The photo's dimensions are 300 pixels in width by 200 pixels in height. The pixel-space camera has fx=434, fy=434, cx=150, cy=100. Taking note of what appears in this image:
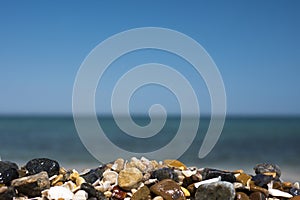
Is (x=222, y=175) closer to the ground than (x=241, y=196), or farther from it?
farther from it

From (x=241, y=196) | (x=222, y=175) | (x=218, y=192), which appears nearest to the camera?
(x=218, y=192)

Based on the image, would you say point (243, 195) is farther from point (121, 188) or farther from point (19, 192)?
point (19, 192)

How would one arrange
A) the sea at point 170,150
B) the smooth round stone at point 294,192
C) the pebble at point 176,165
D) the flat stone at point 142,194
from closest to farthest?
1. the flat stone at point 142,194
2. the smooth round stone at point 294,192
3. the pebble at point 176,165
4. the sea at point 170,150

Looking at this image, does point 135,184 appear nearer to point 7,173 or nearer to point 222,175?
point 222,175

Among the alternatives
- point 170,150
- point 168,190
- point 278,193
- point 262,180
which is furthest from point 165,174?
point 170,150

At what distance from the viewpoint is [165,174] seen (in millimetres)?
3898

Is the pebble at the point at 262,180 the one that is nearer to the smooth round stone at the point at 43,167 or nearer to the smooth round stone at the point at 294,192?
the smooth round stone at the point at 294,192

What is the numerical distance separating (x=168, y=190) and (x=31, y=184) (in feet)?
3.79

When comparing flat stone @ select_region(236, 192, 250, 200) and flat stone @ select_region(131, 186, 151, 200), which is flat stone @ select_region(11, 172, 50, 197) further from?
flat stone @ select_region(236, 192, 250, 200)

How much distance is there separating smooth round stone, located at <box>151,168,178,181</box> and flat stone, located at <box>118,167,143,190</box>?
155 millimetres

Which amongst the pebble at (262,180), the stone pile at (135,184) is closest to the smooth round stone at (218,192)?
the stone pile at (135,184)

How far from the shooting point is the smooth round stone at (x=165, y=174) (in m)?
3.90

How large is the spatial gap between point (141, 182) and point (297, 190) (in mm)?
1464

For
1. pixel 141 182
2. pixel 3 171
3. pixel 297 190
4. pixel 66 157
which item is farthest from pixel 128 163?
pixel 66 157
